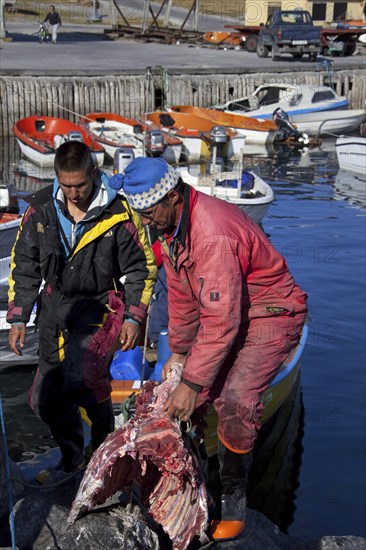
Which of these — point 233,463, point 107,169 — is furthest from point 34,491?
point 107,169

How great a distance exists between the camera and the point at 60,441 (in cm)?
539

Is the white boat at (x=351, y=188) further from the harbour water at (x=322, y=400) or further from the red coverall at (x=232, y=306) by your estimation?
the red coverall at (x=232, y=306)

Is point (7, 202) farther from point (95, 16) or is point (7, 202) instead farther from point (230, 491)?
point (95, 16)

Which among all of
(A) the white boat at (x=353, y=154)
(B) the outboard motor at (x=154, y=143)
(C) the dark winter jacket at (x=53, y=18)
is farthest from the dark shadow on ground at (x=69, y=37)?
(A) the white boat at (x=353, y=154)

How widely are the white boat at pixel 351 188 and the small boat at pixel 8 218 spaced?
10.6 meters

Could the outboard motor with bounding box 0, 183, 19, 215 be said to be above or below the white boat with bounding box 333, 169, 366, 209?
above

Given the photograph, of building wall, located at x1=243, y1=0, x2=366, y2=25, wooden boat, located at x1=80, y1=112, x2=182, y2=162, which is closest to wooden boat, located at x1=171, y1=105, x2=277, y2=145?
wooden boat, located at x1=80, y1=112, x2=182, y2=162

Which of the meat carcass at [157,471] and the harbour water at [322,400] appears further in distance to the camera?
the harbour water at [322,400]

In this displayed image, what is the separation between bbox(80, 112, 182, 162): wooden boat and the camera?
74.8ft

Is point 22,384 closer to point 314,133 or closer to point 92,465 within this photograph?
point 92,465

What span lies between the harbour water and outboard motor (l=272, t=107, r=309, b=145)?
924 cm

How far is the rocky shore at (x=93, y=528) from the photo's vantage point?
174 inches

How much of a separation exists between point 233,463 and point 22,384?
20.2 ft

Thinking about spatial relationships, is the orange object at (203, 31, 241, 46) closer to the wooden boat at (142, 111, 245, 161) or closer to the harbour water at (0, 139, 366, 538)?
the wooden boat at (142, 111, 245, 161)
